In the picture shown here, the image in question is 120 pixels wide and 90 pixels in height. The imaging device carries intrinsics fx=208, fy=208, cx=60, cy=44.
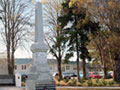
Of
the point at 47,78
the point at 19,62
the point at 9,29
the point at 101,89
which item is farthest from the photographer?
the point at 19,62

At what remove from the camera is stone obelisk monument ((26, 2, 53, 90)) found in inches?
611

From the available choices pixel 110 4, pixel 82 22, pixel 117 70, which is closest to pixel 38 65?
pixel 82 22

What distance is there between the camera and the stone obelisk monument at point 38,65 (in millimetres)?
15524

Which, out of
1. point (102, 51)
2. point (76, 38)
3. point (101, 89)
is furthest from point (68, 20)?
point (101, 89)

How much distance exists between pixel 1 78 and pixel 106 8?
14.1 m

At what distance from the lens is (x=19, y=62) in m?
67.4

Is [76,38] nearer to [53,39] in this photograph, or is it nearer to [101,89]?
[53,39]

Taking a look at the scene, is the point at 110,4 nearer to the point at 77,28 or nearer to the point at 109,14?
the point at 109,14

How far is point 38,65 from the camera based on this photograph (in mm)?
16312

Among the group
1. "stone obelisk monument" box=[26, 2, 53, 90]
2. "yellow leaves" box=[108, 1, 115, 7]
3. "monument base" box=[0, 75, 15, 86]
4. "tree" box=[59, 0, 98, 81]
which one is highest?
"yellow leaves" box=[108, 1, 115, 7]

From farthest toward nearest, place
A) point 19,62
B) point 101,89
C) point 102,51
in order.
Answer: point 19,62 → point 102,51 → point 101,89

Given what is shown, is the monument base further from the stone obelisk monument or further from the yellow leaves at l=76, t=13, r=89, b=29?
the yellow leaves at l=76, t=13, r=89, b=29

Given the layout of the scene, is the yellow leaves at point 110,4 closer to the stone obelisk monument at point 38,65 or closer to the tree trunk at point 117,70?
the tree trunk at point 117,70

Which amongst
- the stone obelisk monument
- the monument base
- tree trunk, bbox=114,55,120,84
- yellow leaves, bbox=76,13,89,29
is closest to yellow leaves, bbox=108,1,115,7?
yellow leaves, bbox=76,13,89,29
